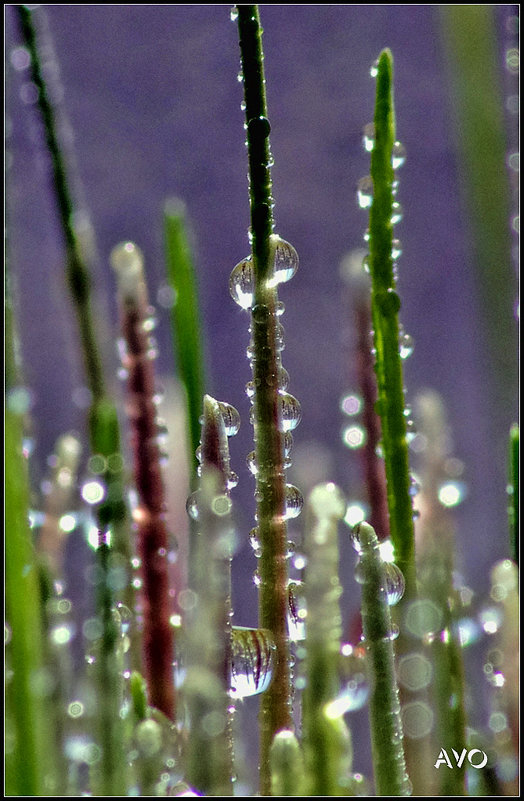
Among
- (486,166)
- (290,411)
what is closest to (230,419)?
(290,411)

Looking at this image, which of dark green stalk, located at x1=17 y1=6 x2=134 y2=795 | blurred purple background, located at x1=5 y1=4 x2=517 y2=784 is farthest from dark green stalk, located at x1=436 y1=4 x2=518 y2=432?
blurred purple background, located at x1=5 y1=4 x2=517 y2=784

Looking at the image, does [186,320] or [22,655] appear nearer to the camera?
[22,655]

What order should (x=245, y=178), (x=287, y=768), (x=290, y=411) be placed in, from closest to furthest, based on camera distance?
(x=287, y=768) → (x=290, y=411) → (x=245, y=178)

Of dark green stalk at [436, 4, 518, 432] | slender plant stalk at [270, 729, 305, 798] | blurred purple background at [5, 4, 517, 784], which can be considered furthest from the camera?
blurred purple background at [5, 4, 517, 784]

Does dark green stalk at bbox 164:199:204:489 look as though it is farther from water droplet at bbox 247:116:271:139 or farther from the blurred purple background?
the blurred purple background

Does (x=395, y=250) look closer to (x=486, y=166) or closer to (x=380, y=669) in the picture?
(x=486, y=166)

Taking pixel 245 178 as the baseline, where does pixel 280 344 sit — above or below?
below
